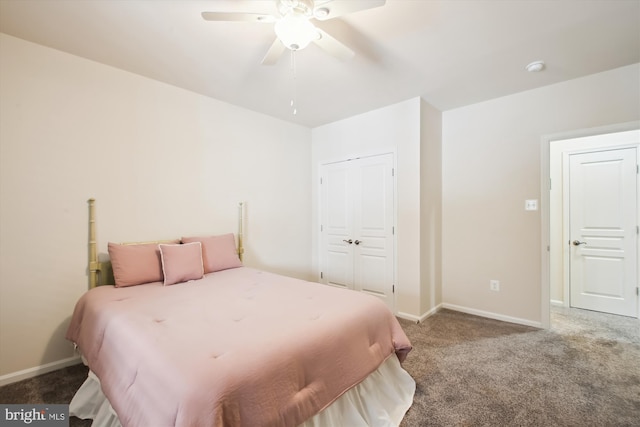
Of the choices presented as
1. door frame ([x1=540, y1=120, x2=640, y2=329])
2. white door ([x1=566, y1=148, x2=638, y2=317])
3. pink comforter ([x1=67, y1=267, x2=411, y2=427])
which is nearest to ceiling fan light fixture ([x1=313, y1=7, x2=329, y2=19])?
pink comforter ([x1=67, y1=267, x2=411, y2=427])

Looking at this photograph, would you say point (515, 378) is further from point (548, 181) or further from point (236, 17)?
point (236, 17)

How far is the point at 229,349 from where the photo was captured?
3.94 ft

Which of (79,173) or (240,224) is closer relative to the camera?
(79,173)

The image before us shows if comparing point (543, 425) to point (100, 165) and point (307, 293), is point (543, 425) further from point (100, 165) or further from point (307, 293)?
point (100, 165)

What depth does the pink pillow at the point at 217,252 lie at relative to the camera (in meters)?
2.71

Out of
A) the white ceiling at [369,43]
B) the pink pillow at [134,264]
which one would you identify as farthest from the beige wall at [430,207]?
the pink pillow at [134,264]

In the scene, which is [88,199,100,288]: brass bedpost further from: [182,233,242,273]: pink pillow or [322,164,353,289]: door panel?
[322,164,353,289]: door panel

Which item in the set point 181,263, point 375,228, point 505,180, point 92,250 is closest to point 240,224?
point 181,263

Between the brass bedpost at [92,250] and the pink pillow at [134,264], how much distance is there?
0.60ft

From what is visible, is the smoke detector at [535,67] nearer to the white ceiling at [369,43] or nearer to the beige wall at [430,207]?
the white ceiling at [369,43]

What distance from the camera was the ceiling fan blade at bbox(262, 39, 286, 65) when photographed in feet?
5.74

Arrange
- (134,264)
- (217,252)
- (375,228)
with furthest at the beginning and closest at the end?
1. (375,228)
2. (217,252)
3. (134,264)

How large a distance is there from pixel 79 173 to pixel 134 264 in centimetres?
89

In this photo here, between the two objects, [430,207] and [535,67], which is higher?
[535,67]
